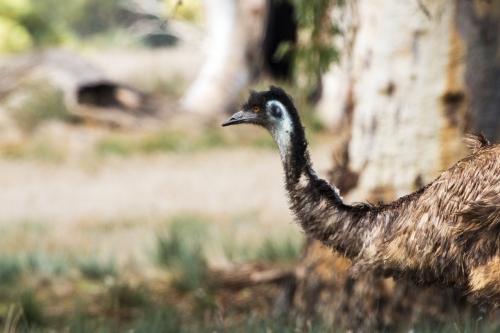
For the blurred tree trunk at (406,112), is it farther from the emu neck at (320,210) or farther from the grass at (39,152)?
the grass at (39,152)

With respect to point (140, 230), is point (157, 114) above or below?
above

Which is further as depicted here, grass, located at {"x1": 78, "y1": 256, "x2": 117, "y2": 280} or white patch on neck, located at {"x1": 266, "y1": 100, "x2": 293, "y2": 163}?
grass, located at {"x1": 78, "y1": 256, "x2": 117, "y2": 280}

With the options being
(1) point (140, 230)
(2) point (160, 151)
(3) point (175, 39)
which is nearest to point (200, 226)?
(1) point (140, 230)

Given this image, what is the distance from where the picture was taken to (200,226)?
10031 mm

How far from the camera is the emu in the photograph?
3695 millimetres

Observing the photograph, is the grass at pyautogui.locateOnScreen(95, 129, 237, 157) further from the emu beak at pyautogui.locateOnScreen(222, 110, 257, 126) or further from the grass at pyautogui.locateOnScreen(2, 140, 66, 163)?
the emu beak at pyautogui.locateOnScreen(222, 110, 257, 126)

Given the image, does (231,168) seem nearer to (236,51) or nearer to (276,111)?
(236,51)

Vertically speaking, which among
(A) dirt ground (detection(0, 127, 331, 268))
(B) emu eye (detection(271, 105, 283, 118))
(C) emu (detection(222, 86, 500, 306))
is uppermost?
(A) dirt ground (detection(0, 127, 331, 268))

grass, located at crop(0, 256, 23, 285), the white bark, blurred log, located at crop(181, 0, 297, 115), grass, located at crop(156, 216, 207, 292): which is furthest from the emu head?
blurred log, located at crop(181, 0, 297, 115)

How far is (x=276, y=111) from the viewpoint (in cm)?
386

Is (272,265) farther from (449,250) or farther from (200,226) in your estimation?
(449,250)

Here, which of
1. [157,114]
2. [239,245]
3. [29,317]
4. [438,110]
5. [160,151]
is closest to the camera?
[438,110]

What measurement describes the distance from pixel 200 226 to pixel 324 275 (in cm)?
405

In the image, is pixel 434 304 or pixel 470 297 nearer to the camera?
pixel 470 297
